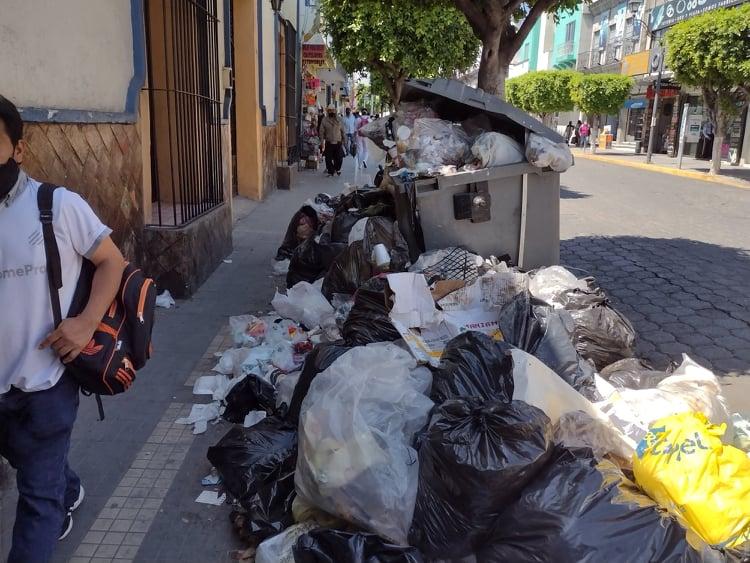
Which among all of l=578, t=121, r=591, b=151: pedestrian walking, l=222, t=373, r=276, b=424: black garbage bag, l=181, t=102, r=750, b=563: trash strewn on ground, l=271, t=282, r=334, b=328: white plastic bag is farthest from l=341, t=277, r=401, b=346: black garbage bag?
l=578, t=121, r=591, b=151: pedestrian walking

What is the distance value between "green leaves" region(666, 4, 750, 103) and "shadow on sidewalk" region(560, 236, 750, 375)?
9957 millimetres

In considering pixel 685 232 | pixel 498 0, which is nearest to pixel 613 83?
pixel 685 232

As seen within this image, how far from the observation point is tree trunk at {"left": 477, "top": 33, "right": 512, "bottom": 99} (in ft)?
19.7

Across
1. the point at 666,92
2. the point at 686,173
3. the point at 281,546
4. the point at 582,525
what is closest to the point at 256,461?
the point at 281,546

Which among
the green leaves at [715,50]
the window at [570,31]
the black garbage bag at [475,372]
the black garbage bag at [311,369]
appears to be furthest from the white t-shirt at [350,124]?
the window at [570,31]

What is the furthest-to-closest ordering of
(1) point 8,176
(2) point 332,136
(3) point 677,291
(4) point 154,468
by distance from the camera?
(2) point 332,136 < (3) point 677,291 < (4) point 154,468 < (1) point 8,176

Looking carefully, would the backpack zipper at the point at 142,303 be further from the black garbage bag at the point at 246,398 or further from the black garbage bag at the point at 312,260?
the black garbage bag at the point at 312,260

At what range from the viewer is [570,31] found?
45156mm

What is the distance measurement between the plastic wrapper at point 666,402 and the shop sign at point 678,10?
23491mm

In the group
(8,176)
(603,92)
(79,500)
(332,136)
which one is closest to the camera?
(8,176)

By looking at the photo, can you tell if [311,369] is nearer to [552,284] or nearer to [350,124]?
[552,284]

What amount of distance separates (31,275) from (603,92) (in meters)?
31.7

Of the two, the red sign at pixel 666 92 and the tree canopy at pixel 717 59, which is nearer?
the tree canopy at pixel 717 59

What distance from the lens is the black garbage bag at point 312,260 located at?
5.39 m
